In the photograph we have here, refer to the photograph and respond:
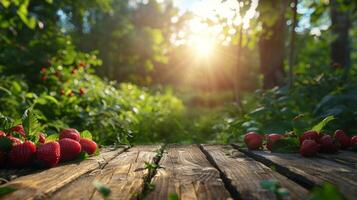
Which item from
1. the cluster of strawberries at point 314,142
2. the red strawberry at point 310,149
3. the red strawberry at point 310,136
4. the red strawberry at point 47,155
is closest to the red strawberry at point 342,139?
the cluster of strawberries at point 314,142

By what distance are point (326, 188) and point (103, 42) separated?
21.9 m

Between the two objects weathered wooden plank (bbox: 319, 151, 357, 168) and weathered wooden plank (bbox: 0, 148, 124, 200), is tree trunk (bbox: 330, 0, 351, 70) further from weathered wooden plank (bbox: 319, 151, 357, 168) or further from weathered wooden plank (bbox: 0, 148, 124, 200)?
weathered wooden plank (bbox: 0, 148, 124, 200)

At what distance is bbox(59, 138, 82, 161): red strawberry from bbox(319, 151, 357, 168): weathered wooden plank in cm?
157

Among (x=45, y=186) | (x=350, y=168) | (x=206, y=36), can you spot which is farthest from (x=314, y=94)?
(x=45, y=186)

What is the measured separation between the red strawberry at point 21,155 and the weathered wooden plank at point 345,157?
176 centimetres

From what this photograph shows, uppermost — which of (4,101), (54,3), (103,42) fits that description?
(103,42)

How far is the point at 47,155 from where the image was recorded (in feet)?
7.18

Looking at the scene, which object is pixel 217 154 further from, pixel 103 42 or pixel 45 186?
pixel 103 42

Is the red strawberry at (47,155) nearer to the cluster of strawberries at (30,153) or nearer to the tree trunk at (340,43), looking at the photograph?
the cluster of strawberries at (30,153)

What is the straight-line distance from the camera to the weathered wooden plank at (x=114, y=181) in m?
1.53

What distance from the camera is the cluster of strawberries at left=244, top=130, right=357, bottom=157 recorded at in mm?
2508

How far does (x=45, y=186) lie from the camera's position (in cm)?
167

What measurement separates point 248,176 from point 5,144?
1.33m

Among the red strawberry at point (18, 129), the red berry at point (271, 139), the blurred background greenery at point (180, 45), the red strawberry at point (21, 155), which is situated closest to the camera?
the red strawberry at point (21, 155)
